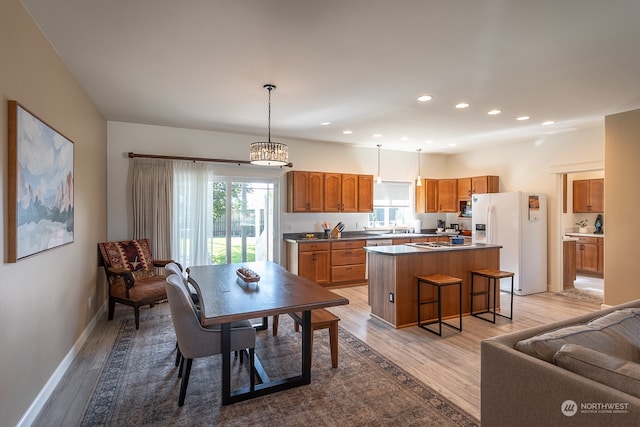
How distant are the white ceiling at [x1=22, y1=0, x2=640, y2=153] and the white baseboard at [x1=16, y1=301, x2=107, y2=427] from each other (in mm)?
2605

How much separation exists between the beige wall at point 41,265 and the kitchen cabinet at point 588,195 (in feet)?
29.8

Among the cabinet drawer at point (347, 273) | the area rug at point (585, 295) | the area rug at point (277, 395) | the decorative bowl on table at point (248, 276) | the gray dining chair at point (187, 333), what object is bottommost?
the area rug at point (277, 395)

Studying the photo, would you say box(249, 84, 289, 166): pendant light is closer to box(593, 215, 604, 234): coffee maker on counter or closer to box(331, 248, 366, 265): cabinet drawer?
box(331, 248, 366, 265): cabinet drawer

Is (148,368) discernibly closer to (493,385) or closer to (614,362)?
(493,385)

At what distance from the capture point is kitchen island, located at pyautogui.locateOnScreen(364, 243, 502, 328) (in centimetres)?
389

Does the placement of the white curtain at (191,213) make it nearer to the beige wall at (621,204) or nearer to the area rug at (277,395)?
the area rug at (277,395)

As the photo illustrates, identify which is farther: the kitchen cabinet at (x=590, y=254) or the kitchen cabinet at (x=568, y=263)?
the kitchen cabinet at (x=590, y=254)

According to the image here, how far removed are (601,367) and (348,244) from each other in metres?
4.77

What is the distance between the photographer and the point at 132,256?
173 inches

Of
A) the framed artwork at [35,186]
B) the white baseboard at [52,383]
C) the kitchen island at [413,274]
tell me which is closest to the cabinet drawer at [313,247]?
the kitchen island at [413,274]

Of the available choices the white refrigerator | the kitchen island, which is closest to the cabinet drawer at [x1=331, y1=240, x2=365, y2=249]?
the kitchen island

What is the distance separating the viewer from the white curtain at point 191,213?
5102 mm

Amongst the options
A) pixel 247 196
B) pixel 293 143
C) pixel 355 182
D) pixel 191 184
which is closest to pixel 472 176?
pixel 355 182

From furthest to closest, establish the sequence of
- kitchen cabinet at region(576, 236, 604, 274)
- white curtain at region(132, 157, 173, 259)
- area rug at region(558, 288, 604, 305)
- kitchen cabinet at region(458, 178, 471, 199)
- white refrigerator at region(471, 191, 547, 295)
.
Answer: kitchen cabinet at region(458, 178, 471, 199) → kitchen cabinet at region(576, 236, 604, 274) → white refrigerator at region(471, 191, 547, 295) → area rug at region(558, 288, 604, 305) → white curtain at region(132, 157, 173, 259)
